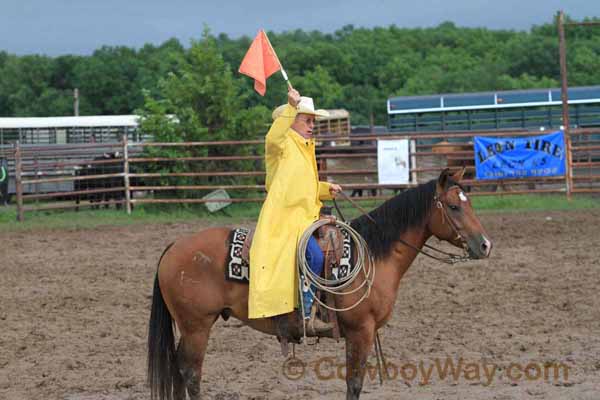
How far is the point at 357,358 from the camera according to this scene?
5.22m

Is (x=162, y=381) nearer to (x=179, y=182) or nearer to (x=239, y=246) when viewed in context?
(x=239, y=246)

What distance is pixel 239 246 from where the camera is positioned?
5387mm

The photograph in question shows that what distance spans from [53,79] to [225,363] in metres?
50.6

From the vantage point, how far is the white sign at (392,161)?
57.0ft

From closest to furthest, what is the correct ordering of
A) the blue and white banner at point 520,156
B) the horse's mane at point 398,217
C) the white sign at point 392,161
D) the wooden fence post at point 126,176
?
the horse's mane at point 398,217 → the blue and white banner at point 520,156 → the wooden fence post at point 126,176 → the white sign at point 392,161

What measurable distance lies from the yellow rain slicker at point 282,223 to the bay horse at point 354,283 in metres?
0.20

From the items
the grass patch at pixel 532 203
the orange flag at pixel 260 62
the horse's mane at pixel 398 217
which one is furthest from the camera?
the grass patch at pixel 532 203

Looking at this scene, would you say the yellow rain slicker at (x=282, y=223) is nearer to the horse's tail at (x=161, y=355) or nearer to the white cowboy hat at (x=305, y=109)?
the white cowboy hat at (x=305, y=109)

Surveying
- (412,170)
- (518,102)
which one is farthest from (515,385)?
(518,102)

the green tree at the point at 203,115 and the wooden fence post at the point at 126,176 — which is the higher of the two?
the green tree at the point at 203,115

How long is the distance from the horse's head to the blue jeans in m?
0.77

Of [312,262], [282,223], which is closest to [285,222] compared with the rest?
[282,223]
